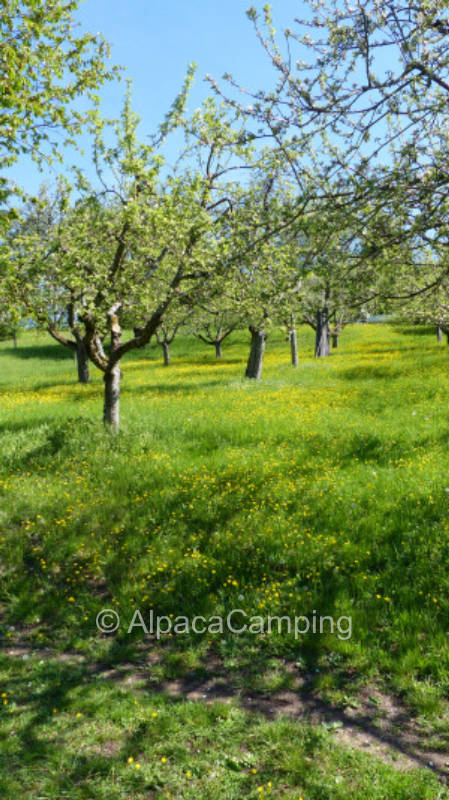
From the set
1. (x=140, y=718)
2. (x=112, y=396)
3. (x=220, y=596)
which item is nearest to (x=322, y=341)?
(x=112, y=396)

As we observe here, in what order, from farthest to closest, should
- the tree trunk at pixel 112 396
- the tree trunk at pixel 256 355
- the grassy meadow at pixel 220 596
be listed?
the tree trunk at pixel 256 355
the tree trunk at pixel 112 396
the grassy meadow at pixel 220 596

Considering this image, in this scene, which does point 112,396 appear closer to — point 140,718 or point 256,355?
point 140,718

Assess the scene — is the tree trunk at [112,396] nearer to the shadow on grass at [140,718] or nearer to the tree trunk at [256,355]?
the shadow on grass at [140,718]

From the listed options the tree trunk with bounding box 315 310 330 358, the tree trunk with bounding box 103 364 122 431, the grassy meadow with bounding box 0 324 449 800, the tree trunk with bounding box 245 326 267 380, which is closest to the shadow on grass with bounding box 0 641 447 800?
the grassy meadow with bounding box 0 324 449 800

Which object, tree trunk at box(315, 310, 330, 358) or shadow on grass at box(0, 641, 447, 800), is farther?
tree trunk at box(315, 310, 330, 358)

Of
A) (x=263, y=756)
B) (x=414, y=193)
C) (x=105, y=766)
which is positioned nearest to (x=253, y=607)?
(x=263, y=756)

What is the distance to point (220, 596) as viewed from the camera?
272 inches

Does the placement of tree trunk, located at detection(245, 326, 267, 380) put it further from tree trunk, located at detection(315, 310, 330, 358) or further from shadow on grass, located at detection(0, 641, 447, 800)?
shadow on grass, located at detection(0, 641, 447, 800)

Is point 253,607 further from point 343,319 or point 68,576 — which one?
point 343,319

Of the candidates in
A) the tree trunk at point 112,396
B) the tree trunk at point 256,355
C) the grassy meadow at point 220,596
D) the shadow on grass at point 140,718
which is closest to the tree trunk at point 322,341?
the tree trunk at point 256,355

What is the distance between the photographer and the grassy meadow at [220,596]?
423 cm

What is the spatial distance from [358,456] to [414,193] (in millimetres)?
6116

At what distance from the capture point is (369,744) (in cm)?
439

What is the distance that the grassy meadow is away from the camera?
423 cm
